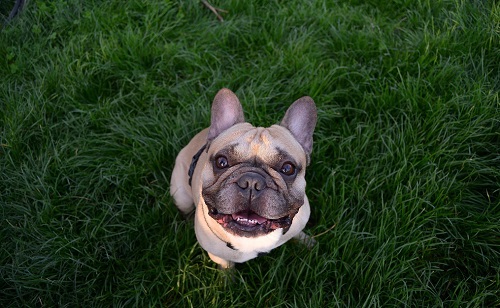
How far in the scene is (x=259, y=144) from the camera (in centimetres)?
226

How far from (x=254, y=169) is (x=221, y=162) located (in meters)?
0.24

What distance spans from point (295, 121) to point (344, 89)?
122 centimetres

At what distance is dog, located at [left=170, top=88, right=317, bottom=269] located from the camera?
2.05 m

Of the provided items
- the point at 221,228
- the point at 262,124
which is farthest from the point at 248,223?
the point at 262,124

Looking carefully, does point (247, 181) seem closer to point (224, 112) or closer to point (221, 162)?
point (221, 162)

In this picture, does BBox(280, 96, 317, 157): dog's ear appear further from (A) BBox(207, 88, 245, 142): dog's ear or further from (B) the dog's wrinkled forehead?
(A) BBox(207, 88, 245, 142): dog's ear

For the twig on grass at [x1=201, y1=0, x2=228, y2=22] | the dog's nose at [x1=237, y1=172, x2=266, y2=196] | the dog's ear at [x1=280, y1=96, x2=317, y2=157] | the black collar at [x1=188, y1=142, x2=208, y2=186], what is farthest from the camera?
the twig on grass at [x1=201, y1=0, x2=228, y2=22]

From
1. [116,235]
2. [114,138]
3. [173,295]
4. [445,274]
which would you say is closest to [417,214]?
[445,274]

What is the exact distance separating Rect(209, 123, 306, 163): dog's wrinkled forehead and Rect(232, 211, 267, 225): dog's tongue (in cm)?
29

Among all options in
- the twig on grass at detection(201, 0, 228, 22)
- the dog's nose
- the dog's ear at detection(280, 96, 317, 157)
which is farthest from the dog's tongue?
the twig on grass at detection(201, 0, 228, 22)

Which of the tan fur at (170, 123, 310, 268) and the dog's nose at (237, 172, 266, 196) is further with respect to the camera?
the tan fur at (170, 123, 310, 268)

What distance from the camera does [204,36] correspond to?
4.02 metres

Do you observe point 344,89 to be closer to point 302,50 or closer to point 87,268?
point 302,50

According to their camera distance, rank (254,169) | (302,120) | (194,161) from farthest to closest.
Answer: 1. (194,161)
2. (302,120)
3. (254,169)
